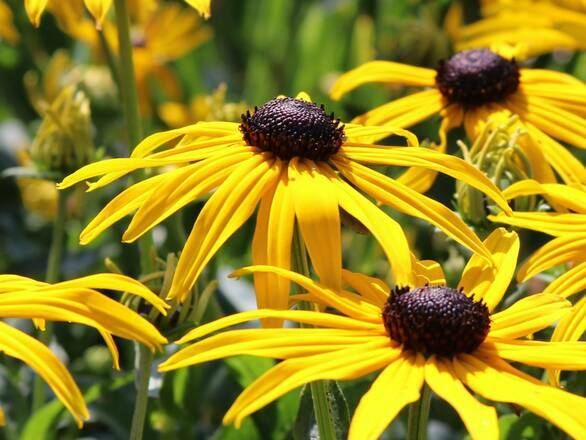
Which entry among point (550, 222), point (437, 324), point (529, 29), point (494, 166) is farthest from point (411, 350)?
point (529, 29)

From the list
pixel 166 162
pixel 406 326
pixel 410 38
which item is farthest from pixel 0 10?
pixel 406 326

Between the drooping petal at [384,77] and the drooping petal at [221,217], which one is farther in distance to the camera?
the drooping petal at [384,77]

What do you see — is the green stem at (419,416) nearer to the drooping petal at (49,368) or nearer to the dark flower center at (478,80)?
the drooping petal at (49,368)

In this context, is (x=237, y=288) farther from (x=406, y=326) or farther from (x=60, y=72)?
(x=406, y=326)

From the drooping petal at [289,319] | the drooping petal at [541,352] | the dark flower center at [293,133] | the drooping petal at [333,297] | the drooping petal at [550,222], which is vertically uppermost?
the dark flower center at [293,133]

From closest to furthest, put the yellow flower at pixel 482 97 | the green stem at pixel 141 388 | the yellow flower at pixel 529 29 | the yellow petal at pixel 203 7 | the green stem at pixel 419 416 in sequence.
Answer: the green stem at pixel 419 416, the green stem at pixel 141 388, the yellow petal at pixel 203 7, the yellow flower at pixel 482 97, the yellow flower at pixel 529 29

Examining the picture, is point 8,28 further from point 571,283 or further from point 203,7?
point 571,283

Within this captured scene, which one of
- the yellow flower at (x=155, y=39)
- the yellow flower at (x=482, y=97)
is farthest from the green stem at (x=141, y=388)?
the yellow flower at (x=155, y=39)

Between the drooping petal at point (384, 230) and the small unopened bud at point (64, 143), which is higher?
the small unopened bud at point (64, 143)
